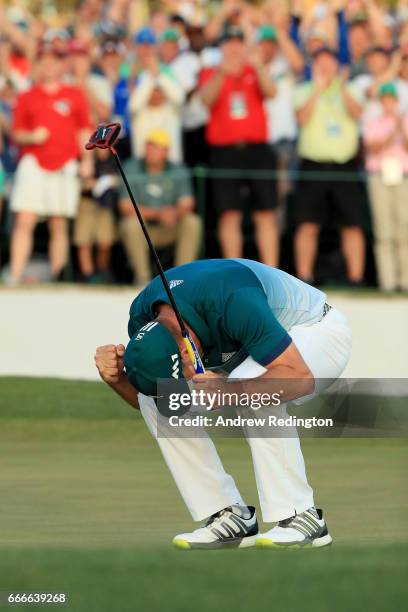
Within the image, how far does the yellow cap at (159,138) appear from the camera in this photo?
1609 cm

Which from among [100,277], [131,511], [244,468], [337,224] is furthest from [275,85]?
[131,511]

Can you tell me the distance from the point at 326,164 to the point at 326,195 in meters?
0.31

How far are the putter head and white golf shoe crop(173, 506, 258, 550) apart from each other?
5.19 feet

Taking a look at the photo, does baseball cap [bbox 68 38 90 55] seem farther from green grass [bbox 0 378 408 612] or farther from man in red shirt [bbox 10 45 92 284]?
green grass [bbox 0 378 408 612]

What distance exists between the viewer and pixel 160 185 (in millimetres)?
16172

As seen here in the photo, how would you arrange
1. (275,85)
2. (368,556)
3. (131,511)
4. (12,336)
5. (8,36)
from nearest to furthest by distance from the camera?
(368,556)
(131,511)
(12,336)
(275,85)
(8,36)

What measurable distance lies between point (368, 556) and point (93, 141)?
80.9 inches

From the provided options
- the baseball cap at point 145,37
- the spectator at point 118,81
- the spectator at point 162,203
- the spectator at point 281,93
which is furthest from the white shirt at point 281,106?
the spectator at point 118,81

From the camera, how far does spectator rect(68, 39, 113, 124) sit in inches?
655

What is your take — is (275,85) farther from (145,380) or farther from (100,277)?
(145,380)

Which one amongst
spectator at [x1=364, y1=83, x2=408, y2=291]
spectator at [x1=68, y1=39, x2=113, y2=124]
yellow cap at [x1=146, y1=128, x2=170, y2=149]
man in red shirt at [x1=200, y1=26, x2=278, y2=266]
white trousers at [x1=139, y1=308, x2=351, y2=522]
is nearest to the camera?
white trousers at [x1=139, y1=308, x2=351, y2=522]

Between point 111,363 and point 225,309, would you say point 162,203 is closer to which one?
point 111,363

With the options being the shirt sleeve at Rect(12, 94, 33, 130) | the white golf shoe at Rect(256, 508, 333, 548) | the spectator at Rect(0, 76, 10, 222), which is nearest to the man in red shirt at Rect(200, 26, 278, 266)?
the shirt sleeve at Rect(12, 94, 33, 130)

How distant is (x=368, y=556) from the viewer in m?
5.80
